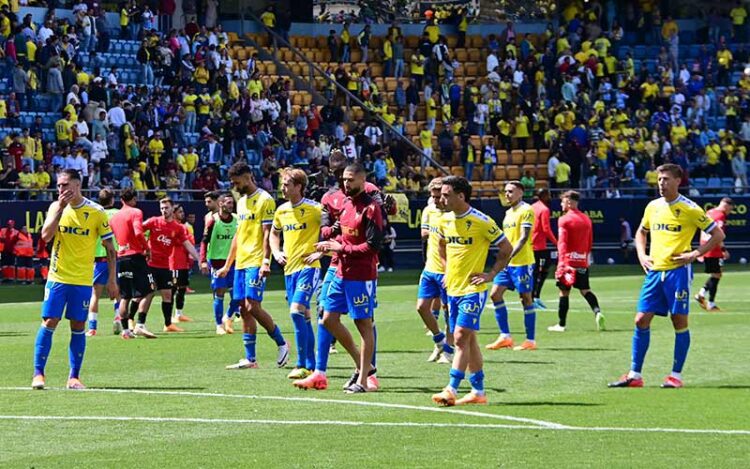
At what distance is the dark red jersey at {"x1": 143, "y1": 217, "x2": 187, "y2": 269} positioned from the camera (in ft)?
81.9

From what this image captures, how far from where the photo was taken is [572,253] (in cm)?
2395

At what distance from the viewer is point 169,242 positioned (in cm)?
2509

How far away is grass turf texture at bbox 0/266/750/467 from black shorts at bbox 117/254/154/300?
102 centimetres

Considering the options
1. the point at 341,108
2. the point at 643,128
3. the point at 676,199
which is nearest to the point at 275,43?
the point at 341,108

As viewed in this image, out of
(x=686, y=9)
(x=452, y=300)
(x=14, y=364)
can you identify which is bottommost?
(x=14, y=364)

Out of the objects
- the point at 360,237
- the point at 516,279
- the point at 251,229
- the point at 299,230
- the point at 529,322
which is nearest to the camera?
the point at 360,237

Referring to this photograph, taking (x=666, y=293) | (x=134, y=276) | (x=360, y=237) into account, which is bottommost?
(x=134, y=276)

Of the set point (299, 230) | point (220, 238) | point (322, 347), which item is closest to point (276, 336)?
point (299, 230)

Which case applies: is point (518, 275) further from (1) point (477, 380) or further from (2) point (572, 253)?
(1) point (477, 380)

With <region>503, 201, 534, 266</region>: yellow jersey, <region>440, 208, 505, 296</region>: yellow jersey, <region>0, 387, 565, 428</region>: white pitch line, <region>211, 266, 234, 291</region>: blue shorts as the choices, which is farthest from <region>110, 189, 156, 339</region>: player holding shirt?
<region>440, 208, 505, 296</region>: yellow jersey

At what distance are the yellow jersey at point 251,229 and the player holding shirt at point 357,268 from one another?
263 centimetres

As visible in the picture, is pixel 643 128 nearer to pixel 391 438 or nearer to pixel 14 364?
pixel 14 364

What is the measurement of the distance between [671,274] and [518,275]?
574 centimetres

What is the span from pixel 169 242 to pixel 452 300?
36.9 ft
